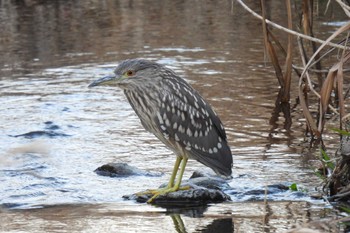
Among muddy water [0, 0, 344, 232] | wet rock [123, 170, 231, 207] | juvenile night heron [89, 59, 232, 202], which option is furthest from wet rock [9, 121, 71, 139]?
wet rock [123, 170, 231, 207]

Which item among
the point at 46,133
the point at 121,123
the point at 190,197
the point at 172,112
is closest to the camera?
the point at 190,197

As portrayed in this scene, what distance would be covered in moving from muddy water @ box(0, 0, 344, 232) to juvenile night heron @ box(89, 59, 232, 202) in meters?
0.31

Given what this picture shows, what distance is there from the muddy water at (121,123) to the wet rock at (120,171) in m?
0.09

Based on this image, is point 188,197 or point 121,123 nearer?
point 188,197

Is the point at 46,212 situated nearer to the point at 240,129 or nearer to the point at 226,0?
the point at 240,129

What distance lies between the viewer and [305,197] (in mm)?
6223

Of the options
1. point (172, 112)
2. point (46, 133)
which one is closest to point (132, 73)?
point (172, 112)

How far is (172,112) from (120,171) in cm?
73

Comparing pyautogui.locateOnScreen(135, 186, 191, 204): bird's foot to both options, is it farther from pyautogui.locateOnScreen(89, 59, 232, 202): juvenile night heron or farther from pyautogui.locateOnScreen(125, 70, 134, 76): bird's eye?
pyautogui.locateOnScreen(125, 70, 134, 76): bird's eye

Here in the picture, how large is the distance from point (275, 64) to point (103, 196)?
7.99 ft

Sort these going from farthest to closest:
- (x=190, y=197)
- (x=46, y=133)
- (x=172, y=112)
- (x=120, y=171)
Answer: (x=46, y=133) < (x=120, y=171) < (x=172, y=112) < (x=190, y=197)

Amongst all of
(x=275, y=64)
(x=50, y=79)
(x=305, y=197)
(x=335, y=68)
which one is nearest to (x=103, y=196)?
(x=305, y=197)

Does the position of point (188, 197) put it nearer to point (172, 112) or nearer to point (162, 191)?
point (162, 191)

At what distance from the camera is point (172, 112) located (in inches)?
254
